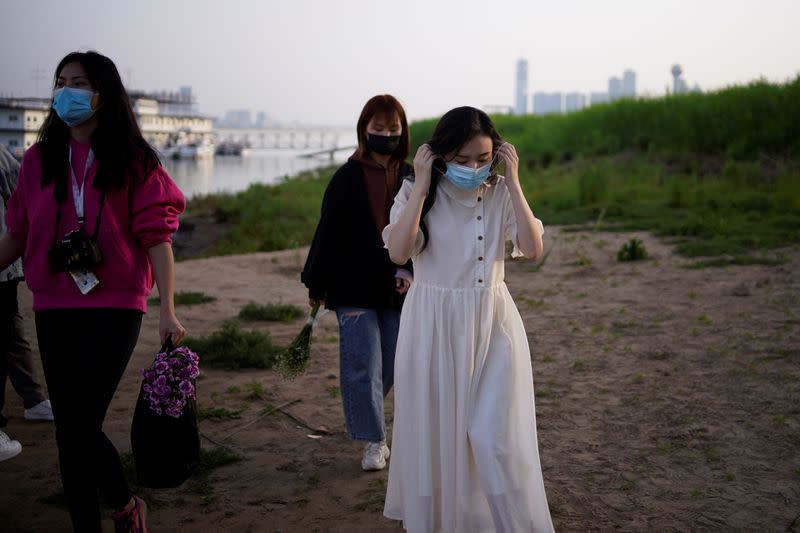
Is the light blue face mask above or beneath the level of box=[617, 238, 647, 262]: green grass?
above

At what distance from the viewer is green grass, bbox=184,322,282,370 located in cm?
696

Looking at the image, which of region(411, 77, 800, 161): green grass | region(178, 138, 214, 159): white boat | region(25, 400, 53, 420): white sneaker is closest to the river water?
region(178, 138, 214, 159): white boat

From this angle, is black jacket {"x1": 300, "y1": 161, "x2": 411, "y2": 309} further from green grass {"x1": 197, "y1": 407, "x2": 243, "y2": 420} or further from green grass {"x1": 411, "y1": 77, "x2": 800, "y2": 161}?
green grass {"x1": 411, "y1": 77, "x2": 800, "y2": 161}

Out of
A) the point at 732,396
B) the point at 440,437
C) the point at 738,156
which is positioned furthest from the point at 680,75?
the point at 440,437

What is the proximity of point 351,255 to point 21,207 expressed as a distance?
5.51 feet

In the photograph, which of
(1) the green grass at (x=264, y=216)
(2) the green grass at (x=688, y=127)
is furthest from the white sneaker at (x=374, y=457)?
(2) the green grass at (x=688, y=127)

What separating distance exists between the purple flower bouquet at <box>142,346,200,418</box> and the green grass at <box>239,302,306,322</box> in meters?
5.19

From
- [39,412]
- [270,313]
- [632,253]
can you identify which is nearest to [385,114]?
[39,412]

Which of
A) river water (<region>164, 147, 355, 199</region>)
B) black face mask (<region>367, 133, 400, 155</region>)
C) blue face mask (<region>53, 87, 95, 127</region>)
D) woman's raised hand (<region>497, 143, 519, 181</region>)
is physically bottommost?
river water (<region>164, 147, 355, 199</region>)

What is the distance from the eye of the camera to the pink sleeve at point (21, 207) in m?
3.38

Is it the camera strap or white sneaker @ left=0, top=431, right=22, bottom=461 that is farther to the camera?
white sneaker @ left=0, top=431, right=22, bottom=461

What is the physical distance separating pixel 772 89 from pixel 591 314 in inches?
619

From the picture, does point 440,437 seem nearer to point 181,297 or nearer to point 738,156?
point 181,297

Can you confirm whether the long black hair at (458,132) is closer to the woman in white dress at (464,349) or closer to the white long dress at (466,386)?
the woman in white dress at (464,349)
